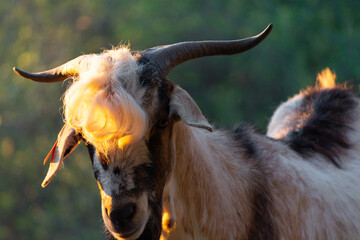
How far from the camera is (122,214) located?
343cm

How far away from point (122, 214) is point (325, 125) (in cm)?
243

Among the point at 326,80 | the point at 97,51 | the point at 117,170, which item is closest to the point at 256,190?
the point at 117,170

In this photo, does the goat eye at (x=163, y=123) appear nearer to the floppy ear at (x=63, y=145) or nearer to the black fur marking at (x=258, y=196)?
the floppy ear at (x=63, y=145)

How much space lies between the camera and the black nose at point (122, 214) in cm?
343

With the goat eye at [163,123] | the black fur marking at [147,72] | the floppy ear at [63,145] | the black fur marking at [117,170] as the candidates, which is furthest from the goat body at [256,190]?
the floppy ear at [63,145]

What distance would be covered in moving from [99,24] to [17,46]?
3052mm

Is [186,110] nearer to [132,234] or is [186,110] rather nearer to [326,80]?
[132,234]

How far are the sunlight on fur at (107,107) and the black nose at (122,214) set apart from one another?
1.17 ft

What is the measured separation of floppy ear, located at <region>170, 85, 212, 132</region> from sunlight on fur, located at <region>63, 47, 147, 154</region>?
0.79 feet

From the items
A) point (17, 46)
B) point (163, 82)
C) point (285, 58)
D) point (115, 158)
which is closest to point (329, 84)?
point (163, 82)

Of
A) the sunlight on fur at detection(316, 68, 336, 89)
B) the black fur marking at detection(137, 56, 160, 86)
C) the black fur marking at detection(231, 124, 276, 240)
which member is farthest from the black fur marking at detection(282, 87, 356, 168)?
the black fur marking at detection(137, 56, 160, 86)

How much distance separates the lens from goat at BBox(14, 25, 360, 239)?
11.5 ft

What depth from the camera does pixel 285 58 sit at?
680 inches

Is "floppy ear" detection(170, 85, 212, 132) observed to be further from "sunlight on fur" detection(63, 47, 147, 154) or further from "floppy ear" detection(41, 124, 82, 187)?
"floppy ear" detection(41, 124, 82, 187)
